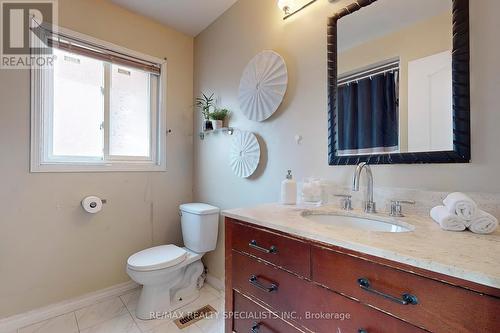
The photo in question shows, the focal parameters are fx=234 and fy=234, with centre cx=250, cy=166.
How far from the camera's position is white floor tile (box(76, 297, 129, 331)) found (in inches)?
65.0

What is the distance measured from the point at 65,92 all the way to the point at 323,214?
2110 mm

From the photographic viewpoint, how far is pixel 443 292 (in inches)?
21.7

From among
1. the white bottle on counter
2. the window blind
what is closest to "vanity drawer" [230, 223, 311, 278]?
the white bottle on counter

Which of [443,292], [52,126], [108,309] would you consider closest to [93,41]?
[52,126]

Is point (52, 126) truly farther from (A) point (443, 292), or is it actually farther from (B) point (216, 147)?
(A) point (443, 292)

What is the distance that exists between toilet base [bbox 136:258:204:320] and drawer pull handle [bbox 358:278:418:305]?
4.56 ft

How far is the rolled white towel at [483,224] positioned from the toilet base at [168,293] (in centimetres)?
169

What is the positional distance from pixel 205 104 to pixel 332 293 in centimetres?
196

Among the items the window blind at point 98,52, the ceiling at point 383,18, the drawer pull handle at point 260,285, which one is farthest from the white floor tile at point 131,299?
the ceiling at point 383,18

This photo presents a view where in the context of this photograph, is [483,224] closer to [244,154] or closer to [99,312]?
[244,154]

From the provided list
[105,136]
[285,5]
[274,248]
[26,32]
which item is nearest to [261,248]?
[274,248]

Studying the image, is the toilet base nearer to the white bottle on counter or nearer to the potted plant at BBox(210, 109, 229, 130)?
the white bottle on counter

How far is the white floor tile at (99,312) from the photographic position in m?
1.65

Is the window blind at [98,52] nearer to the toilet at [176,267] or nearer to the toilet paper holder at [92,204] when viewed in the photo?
the toilet paper holder at [92,204]
